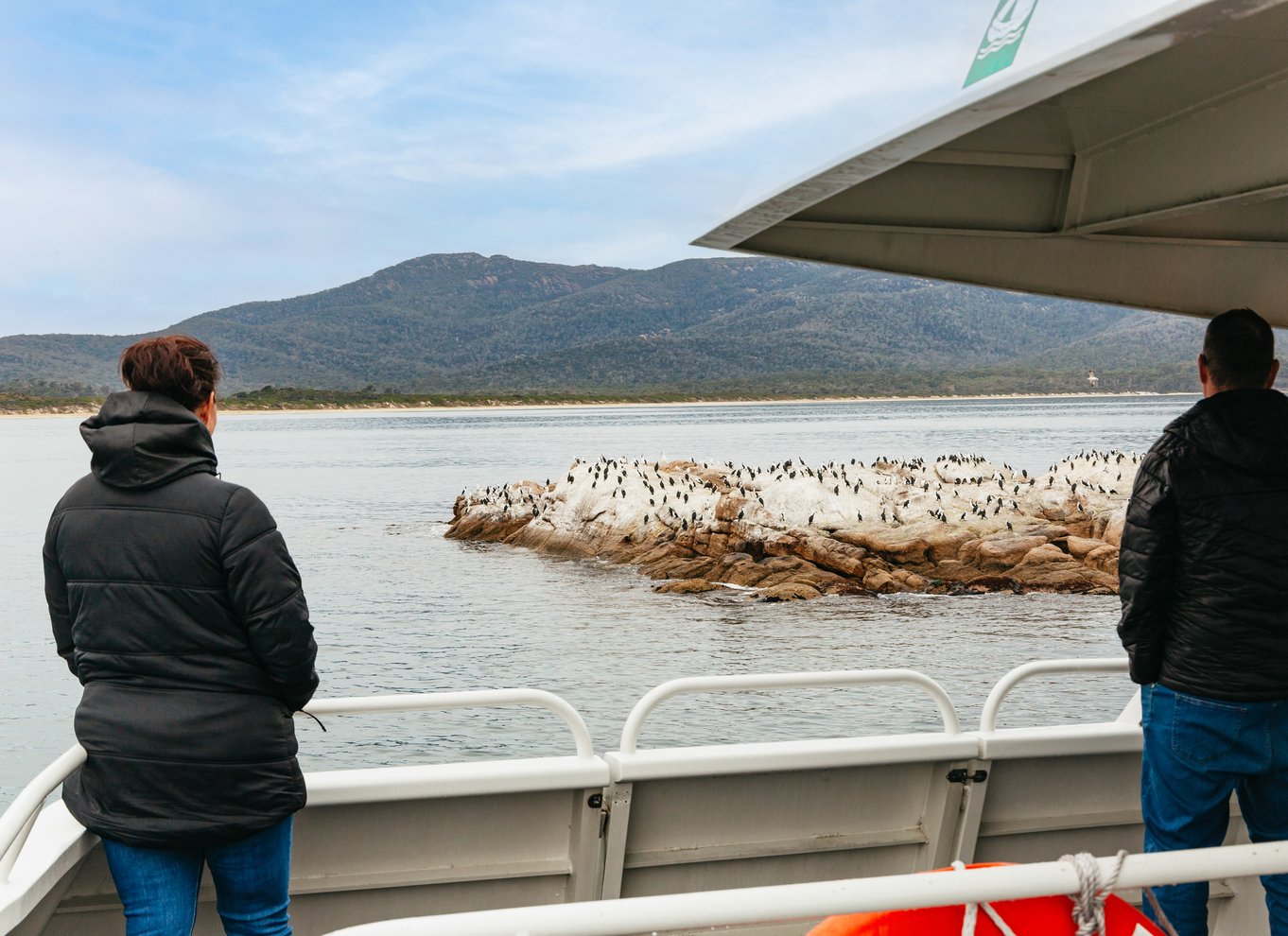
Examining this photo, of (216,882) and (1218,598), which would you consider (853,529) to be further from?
(216,882)

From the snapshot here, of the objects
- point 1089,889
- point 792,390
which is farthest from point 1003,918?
point 792,390

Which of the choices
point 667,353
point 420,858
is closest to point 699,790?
point 420,858

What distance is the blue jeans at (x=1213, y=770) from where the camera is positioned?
2752mm

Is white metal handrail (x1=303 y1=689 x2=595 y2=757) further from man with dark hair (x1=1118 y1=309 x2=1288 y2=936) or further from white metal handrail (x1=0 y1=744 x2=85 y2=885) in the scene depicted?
man with dark hair (x1=1118 y1=309 x2=1288 y2=936)

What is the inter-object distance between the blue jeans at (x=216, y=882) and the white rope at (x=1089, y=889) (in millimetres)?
1557

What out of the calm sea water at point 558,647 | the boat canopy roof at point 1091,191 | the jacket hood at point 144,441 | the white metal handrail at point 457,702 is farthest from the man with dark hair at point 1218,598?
the calm sea water at point 558,647

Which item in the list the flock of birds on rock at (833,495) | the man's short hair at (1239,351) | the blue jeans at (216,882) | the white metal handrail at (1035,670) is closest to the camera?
the blue jeans at (216,882)

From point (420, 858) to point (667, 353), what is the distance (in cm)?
17700

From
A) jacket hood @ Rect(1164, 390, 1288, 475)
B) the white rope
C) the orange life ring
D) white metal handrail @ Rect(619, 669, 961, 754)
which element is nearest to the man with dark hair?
jacket hood @ Rect(1164, 390, 1288, 475)

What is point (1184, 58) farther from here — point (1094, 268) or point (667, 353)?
point (667, 353)

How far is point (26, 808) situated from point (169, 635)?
446 mm

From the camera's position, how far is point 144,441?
7.85 ft

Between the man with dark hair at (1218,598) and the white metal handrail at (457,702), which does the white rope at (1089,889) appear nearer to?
the man with dark hair at (1218,598)

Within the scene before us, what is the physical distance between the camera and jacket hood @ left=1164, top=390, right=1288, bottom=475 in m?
2.70
